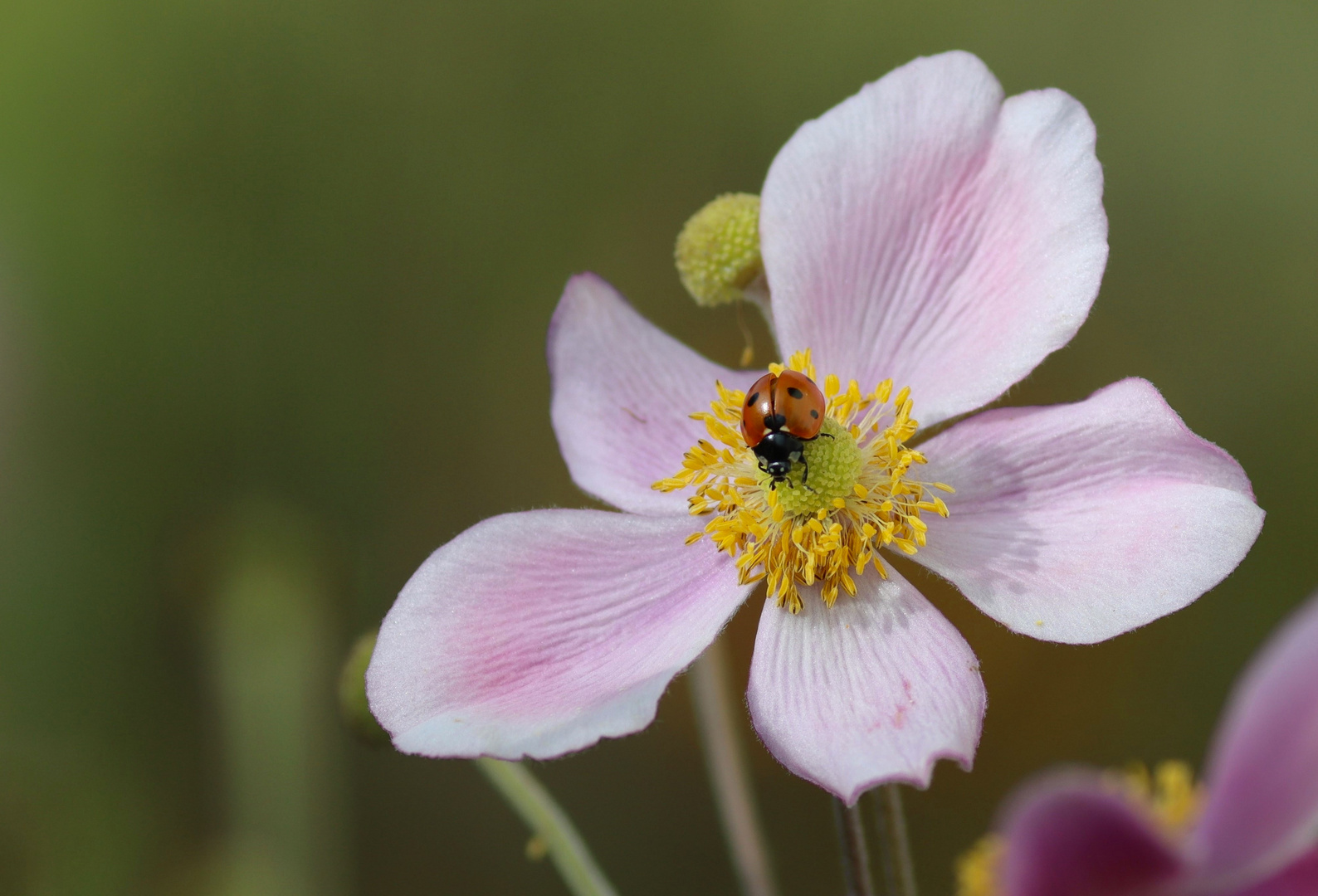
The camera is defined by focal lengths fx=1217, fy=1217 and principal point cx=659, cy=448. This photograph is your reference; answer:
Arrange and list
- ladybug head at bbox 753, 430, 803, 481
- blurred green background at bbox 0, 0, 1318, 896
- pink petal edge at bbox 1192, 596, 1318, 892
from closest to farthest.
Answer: pink petal edge at bbox 1192, 596, 1318, 892
ladybug head at bbox 753, 430, 803, 481
blurred green background at bbox 0, 0, 1318, 896

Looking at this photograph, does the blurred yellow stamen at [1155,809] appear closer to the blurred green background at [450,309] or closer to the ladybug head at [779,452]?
the ladybug head at [779,452]

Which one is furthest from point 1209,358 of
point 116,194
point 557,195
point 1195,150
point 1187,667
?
point 116,194

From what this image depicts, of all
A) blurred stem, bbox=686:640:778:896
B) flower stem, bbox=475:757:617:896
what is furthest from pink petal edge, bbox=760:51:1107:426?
flower stem, bbox=475:757:617:896

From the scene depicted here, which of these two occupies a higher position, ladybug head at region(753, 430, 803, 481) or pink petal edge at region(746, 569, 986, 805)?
ladybug head at region(753, 430, 803, 481)

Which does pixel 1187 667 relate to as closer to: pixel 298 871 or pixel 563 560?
pixel 298 871

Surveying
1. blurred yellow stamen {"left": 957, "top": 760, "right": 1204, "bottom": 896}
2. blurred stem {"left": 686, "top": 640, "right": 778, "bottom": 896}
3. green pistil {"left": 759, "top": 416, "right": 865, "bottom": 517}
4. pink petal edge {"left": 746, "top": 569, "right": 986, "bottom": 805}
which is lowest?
blurred yellow stamen {"left": 957, "top": 760, "right": 1204, "bottom": 896}

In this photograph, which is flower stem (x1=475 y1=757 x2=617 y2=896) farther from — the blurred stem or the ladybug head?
the ladybug head

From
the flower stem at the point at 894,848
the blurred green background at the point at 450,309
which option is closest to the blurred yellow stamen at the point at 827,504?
the flower stem at the point at 894,848

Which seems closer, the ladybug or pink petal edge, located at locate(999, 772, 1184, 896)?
pink petal edge, located at locate(999, 772, 1184, 896)

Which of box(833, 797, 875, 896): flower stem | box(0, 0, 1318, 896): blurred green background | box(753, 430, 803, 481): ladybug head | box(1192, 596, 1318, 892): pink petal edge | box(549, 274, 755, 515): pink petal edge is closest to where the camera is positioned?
box(1192, 596, 1318, 892): pink petal edge
